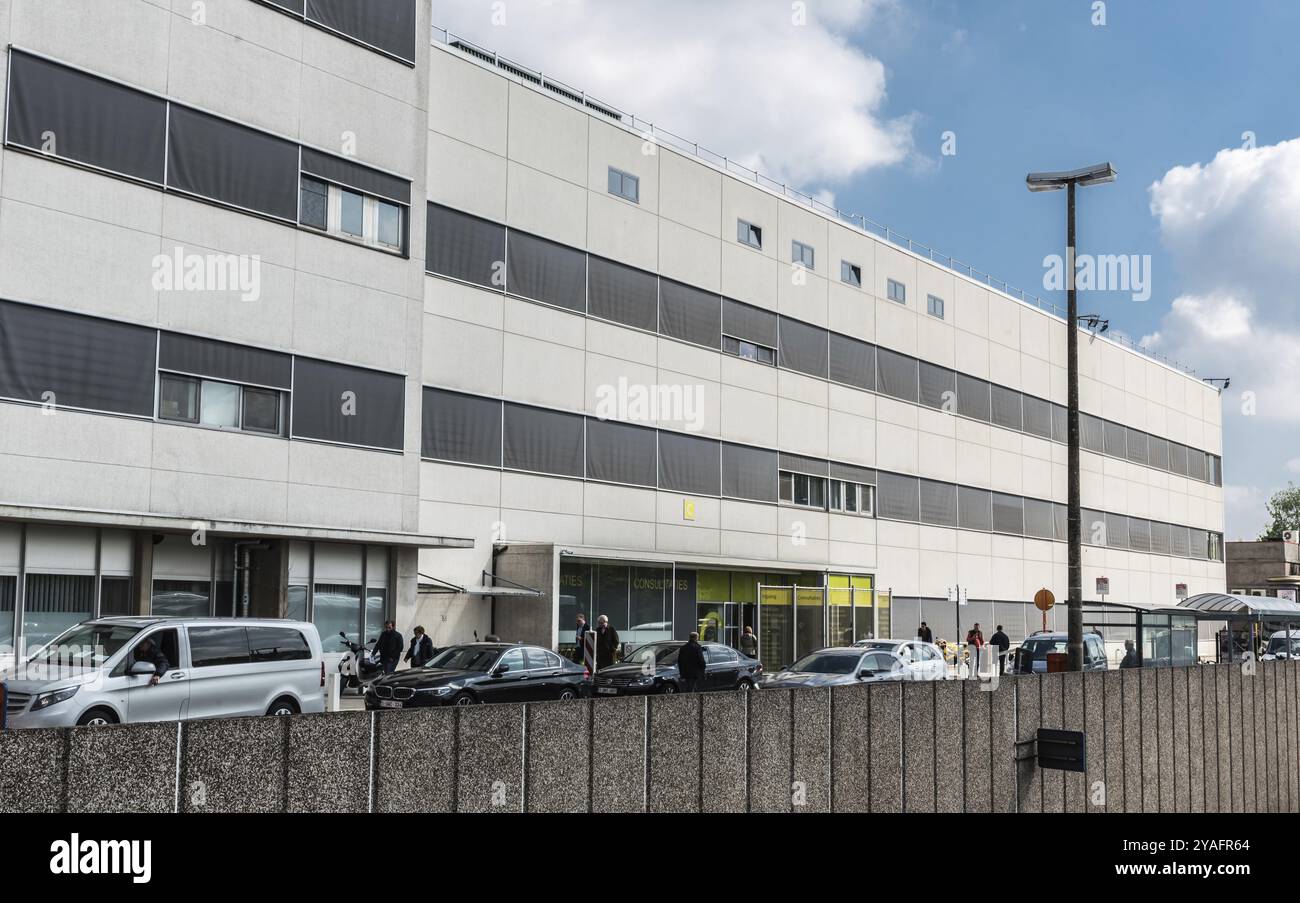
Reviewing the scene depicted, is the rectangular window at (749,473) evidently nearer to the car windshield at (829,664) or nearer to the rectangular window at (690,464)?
A: the rectangular window at (690,464)

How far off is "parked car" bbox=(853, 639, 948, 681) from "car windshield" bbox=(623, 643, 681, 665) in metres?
3.99

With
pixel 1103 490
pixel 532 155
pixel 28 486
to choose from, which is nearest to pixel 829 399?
pixel 532 155

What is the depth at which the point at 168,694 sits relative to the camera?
16.3 metres

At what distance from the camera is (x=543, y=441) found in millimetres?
32844

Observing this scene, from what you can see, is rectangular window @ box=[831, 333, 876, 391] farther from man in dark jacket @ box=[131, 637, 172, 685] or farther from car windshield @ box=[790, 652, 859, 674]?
man in dark jacket @ box=[131, 637, 172, 685]

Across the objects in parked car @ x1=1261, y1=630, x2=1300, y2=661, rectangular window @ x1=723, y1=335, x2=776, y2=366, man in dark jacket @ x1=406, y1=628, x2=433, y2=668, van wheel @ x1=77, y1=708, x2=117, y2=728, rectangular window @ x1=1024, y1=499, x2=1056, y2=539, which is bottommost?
parked car @ x1=1261, y1=630, x2=1300, y2=661

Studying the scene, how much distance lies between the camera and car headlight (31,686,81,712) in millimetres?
15008

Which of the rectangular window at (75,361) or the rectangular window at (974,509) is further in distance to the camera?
the rectangular window at (974,509)

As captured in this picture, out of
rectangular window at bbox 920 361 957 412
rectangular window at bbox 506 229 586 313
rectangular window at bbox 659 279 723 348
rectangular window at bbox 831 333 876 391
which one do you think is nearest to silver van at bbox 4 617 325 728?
rectangular window at bbox 506 229 586 313

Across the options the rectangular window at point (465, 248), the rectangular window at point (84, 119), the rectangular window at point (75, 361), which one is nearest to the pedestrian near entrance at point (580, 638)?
the rectangular window at point (465, 248)

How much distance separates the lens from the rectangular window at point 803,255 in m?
42.2

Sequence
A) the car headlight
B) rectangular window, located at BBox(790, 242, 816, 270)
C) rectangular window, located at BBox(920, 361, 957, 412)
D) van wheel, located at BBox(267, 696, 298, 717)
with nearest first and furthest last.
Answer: the car headlight < van wheel, located at BBox(267, 696, 298, 717) < rectangular window, located at BBox(790, 242, 816, 270) < rectangular window, located at BBox(920, 361, 957, 412)

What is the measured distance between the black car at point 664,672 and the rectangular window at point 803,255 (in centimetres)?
1717
